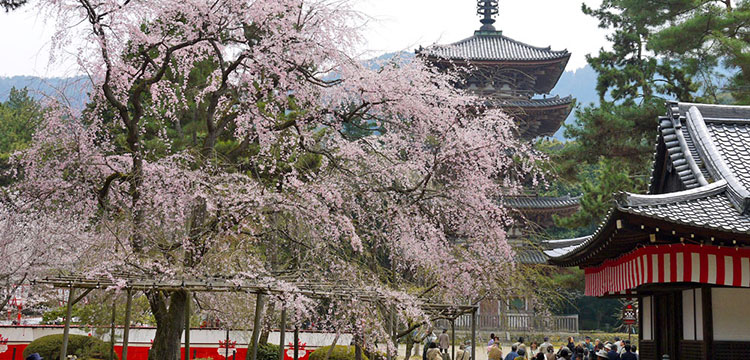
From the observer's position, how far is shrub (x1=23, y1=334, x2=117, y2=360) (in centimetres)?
1795

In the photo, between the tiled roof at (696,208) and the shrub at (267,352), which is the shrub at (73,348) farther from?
the tiled roof at (696,208)

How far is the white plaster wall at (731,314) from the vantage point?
9.08m

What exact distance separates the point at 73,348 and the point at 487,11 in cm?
2577

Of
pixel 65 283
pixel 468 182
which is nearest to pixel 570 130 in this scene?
pixel 468 182

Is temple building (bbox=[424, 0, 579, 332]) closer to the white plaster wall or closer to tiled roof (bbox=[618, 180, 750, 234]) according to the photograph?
the white plaster wall

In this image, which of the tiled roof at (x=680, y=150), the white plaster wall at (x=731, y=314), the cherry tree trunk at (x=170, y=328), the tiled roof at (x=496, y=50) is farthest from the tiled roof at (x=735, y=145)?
the tiled roof at (x=496, y=50)

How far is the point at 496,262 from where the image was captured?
14.9m

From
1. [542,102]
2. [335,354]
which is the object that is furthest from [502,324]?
[335,354]

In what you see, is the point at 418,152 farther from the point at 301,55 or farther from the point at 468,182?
Answer: the point at 301,55

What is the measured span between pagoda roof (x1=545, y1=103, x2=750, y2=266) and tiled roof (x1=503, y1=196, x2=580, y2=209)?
57.5ft

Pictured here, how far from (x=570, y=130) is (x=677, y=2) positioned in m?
5.18

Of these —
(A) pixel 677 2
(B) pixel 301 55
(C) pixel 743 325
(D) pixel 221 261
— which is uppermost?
(A) pixel 677 2

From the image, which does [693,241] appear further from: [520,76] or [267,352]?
[520,76]

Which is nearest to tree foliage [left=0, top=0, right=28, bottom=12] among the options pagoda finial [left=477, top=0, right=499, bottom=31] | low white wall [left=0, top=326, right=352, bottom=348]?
low white wall [left=0, top=326, right=352, bottom=348]
